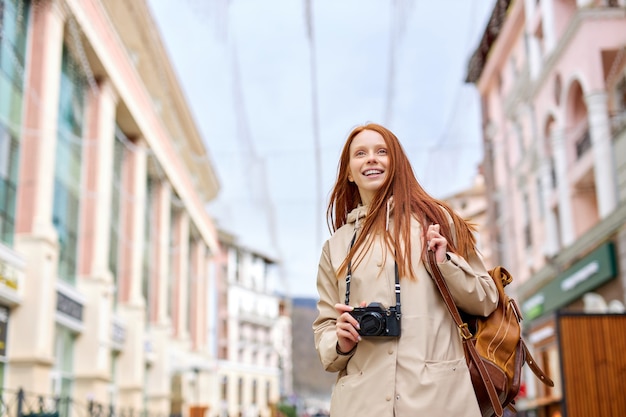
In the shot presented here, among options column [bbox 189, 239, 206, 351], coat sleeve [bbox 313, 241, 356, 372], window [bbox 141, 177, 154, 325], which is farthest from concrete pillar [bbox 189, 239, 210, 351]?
coat sleeve [bbox 313, 241, 356, 372]

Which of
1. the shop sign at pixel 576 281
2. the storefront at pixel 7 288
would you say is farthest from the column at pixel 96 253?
the shop sign at pixel 576 281

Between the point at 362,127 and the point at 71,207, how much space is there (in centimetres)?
2123

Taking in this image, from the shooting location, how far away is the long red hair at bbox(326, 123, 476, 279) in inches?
96.7

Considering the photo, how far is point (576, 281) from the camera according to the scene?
2098 centimetres

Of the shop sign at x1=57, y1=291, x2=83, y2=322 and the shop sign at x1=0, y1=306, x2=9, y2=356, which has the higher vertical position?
the shop sign at x1=57, y1=291, x2=83, y2=322

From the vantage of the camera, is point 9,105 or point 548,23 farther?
point 548,23

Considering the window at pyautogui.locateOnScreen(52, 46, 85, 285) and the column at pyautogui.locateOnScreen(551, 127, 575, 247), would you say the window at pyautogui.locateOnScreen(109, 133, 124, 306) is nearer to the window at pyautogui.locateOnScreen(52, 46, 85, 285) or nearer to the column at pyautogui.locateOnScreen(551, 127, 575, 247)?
the window at pyautogui.locateOnScreen(52, 46, 85, 285)

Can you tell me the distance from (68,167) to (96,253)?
8.33 feet

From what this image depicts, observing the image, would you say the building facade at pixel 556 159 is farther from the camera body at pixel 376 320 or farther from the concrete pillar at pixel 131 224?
the concrete pillar at pixel 131 224

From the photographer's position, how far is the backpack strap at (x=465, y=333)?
228 centimetres

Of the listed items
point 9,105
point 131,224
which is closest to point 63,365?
point 9,105

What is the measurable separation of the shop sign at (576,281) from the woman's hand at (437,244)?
54.8ft

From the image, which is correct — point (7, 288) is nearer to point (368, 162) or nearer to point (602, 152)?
point (602, 152)

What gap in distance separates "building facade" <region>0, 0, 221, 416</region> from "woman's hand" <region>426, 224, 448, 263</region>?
14592 millimetres
